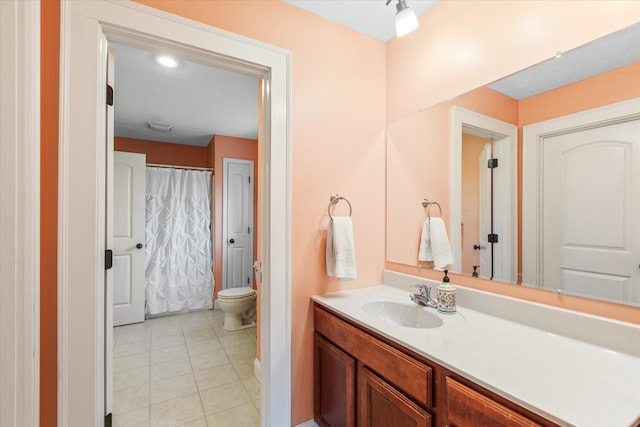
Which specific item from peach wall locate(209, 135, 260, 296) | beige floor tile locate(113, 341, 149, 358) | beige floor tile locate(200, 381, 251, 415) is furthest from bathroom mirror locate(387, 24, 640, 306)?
peach wall locate(209, 135, 260, 296)

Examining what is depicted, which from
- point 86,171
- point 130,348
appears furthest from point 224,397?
point 86,171

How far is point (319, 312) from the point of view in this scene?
152cm

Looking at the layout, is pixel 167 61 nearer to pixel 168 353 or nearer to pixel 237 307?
pixel 237 307

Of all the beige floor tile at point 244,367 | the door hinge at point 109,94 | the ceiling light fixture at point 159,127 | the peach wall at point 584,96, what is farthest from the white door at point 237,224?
the peach wall at point 584,96

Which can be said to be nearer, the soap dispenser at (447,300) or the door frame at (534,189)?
the door frame at (534,189)

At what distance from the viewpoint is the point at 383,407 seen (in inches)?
42.7

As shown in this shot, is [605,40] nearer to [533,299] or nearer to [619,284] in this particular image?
[619,284]

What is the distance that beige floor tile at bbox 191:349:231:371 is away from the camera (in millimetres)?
2322

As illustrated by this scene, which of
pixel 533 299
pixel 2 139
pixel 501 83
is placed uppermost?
pixel 501 83

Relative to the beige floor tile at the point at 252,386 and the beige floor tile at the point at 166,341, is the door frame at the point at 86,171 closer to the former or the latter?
the beige floor tile at the point at 252,386

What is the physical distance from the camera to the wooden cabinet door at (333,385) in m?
1.26

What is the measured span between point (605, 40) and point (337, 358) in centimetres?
169

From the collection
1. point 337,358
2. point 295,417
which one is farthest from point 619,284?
point 295,417

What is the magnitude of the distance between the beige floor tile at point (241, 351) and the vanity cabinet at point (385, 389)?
1155 millimetres
